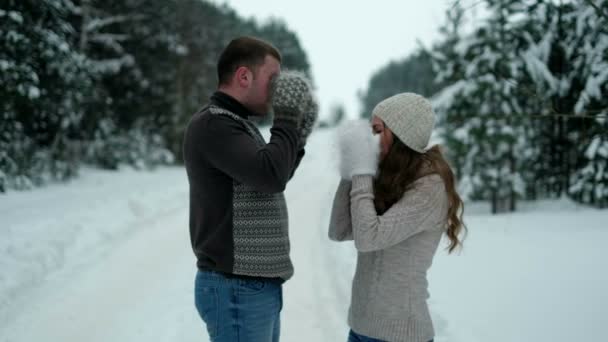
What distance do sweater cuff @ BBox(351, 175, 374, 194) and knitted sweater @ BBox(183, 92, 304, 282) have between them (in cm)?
27

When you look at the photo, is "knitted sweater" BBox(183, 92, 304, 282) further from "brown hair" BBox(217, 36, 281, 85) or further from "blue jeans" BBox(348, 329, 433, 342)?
"blue jeans" BBox(348, 329, 433, 342)

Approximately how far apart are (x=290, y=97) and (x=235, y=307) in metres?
0.89

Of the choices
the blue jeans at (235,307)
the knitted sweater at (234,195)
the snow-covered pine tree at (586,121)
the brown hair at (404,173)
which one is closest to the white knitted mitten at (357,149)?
the brown hair at (404,173)

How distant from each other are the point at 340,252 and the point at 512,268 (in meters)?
2.48

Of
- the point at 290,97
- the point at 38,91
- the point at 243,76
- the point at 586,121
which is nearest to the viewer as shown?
the point at 290,97

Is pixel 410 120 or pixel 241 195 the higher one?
pixel 410 120

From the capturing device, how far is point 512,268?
5.58 meters

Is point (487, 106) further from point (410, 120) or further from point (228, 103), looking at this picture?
point (228, 103)

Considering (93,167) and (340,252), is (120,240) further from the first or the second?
(93,167)

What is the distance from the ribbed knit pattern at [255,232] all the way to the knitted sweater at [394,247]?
0.96 ft

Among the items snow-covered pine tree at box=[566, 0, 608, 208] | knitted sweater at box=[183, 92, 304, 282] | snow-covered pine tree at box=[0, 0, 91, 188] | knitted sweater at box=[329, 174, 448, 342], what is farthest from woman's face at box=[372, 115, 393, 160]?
snow-covered pine tree at box=[0, 0, 91, 188]

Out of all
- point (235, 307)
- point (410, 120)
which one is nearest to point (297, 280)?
point (235, 307)

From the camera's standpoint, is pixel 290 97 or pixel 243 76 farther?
pixel 243 76

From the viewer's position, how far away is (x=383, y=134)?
1.91 m
